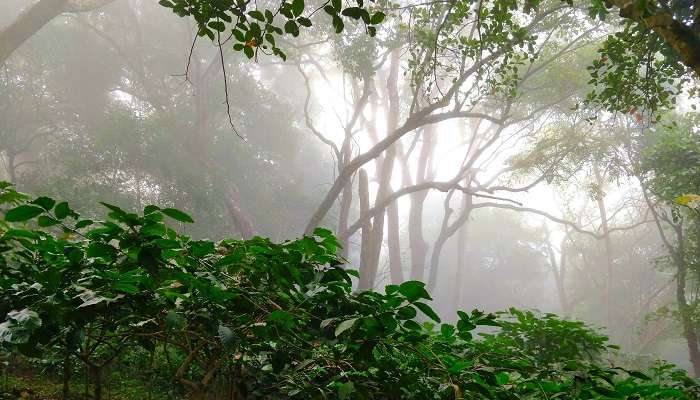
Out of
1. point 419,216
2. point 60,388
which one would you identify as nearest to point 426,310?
point 60,388

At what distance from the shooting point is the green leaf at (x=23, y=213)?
0.96m

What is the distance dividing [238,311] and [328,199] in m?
8.50

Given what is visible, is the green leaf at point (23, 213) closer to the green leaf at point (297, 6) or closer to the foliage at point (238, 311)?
the foliage at point (238, 311)

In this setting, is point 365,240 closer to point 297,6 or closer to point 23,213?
point 297,6

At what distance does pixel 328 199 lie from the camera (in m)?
9.82

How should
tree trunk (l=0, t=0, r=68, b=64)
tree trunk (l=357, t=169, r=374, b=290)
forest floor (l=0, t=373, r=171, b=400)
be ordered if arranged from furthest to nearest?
tree trunk (l=357, t=169, r=374, b=290) < tree trunk (l=0, t=0, r=68, b=64) < forest floor (l=0, t=373, r=171, b=400)

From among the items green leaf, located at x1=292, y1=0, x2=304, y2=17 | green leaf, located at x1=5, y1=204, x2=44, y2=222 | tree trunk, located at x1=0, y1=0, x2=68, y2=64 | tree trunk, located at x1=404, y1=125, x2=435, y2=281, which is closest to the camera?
green leaf, located at x1=5, y1=204, x2=44, y2=222

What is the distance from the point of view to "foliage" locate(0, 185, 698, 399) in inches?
40.4

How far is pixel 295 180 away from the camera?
65.0 feet

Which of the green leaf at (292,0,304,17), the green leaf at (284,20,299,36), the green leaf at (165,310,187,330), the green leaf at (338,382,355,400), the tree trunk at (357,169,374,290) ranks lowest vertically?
the green leaf at (338,382,355,400)

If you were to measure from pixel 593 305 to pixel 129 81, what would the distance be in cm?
2602

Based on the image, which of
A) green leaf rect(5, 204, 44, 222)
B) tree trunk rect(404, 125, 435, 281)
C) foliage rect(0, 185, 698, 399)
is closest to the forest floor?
foliage rect(0, 185, 698, 399)

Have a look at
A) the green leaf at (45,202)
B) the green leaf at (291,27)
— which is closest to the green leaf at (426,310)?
the green leaf at (45,202)

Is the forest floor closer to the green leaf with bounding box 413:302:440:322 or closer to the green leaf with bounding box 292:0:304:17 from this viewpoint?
the green leaf with bounding box 413:302:440:322
